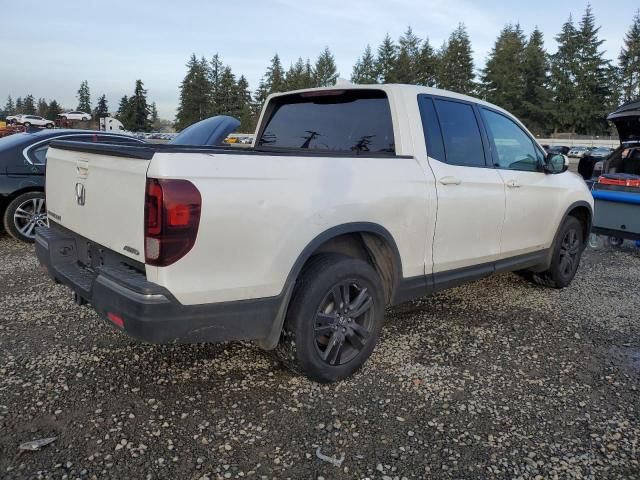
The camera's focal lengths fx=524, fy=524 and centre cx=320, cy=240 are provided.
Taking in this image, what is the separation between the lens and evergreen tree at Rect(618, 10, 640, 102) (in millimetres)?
76125

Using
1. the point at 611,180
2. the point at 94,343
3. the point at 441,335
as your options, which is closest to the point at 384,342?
the point at 441,335

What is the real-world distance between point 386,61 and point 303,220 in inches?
3237

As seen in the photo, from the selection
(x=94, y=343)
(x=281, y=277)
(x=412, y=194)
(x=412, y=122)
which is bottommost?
(x=94, y=343)

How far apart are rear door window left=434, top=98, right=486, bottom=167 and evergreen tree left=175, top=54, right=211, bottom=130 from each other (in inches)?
3636

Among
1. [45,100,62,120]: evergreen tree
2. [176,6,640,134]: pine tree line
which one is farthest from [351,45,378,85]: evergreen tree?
[45,100,62,120]: evergreen tree

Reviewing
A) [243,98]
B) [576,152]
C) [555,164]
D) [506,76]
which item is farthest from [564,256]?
[243,98]

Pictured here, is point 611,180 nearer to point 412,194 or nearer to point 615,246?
point 615,246

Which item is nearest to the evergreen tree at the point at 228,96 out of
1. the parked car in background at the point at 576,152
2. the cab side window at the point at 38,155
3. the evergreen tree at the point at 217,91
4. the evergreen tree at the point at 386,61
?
the evergreen tree at the point at 217,91

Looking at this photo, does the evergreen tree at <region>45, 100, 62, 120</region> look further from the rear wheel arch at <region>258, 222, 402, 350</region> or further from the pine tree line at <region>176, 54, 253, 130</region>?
the rear wheel arch at <region>258, 222, 402, 350</region>

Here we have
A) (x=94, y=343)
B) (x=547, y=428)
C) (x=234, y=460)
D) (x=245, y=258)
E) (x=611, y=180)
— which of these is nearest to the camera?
(x=234, y=460)

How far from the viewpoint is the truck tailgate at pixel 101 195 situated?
256cm

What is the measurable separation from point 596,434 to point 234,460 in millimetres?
1901

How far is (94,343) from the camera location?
3.76 metres

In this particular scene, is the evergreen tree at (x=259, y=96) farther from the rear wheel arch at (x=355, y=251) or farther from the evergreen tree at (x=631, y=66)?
the rear wheel arch at (x=355, y=251)
